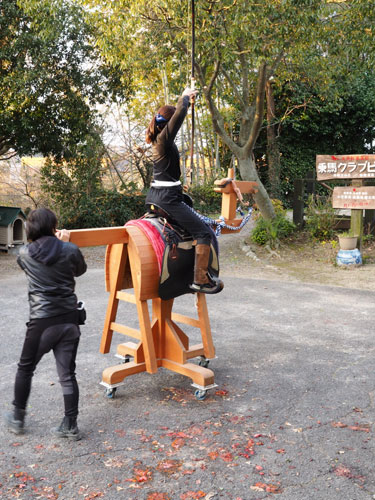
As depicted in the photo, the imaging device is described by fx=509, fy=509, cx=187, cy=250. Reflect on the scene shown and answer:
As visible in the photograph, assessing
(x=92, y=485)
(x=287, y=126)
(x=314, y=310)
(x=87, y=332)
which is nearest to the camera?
(x=92, y=485)

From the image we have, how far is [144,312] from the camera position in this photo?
4203 millimetres

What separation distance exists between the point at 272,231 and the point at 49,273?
28.2 feet

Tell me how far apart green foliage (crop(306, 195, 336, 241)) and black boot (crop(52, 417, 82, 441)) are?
30.4ft

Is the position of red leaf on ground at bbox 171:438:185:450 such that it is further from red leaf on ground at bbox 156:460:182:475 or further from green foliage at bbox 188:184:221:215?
green foliage at bbox 188:184:221:215

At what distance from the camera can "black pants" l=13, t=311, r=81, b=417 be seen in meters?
3.40

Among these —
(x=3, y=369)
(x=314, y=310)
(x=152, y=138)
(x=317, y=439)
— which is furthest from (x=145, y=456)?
(x=314, y=310)

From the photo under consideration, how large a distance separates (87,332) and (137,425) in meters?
2.45

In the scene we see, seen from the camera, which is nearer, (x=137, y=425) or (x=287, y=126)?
(x=137, y=425)

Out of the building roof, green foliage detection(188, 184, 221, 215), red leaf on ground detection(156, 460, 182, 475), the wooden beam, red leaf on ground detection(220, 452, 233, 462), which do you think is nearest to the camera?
red leaf on ground detection(156, 460, 182, 475)

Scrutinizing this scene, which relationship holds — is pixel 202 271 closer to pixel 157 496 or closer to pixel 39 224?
pixel 39 224

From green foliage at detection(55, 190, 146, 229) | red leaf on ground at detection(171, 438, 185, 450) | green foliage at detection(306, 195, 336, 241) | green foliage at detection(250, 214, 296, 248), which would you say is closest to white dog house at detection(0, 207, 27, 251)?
green foliage at detection(55, 190, 146, 229)

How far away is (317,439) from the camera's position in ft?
11.2

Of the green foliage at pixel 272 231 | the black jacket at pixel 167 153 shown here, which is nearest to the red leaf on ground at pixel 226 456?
the black jacket at pixel 167 153

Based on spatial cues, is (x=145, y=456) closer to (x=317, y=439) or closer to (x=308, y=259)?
(x=317, y=439)
